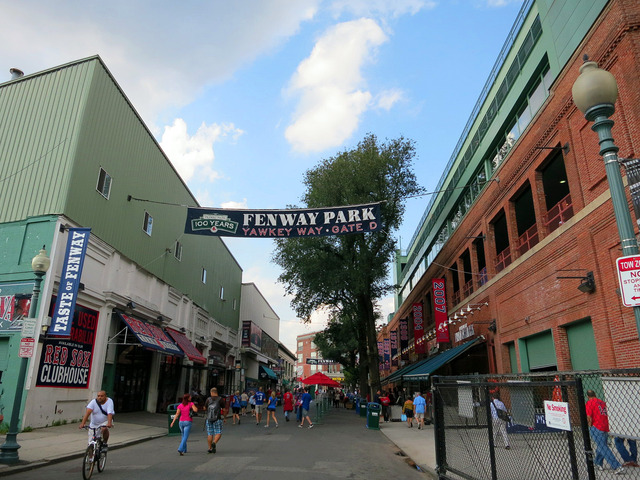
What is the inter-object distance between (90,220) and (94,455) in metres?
11.2

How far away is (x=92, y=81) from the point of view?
18.1 m

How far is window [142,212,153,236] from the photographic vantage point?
23188 millimetres

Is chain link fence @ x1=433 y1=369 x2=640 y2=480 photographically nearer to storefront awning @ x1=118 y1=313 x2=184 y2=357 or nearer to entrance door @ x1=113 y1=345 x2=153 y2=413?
storefront awning @ x1=118 y1=313 x2=184 y2=357

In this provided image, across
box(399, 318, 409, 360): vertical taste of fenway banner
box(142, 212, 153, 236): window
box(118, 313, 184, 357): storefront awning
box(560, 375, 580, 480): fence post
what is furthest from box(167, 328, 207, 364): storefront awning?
box(560, 375, 580, 480): fence post

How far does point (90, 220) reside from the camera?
1791 cm

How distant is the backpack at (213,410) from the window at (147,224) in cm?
1288

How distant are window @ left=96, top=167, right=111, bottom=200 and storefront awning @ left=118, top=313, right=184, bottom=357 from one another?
5.22m

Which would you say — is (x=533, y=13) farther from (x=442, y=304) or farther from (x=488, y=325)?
(x=442, y=304)

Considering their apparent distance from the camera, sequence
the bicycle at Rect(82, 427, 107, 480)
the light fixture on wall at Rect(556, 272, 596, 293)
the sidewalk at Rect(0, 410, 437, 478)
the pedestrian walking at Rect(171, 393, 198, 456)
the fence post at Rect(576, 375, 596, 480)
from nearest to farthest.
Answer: the fence post at Rect(576, 375, 596, 480), the bicycle at Rect(82, 427, 107, 480), the sidewalk at Rect(0, 410, 437, 478), the pedestrian walking at Rect(171, 393, 198, 456), the light fixture on wall at Rect(556, 272, 596, 293)

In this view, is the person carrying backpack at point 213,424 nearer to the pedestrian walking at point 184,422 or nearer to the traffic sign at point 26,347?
the pedestrian walking at point 184,422

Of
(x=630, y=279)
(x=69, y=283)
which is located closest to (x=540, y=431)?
(x=630, y=279)

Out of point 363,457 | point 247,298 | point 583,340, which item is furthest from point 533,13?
point 247,298

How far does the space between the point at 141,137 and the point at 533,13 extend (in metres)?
18.3

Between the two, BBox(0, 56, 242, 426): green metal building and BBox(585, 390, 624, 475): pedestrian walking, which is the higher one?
BBox(0, 56, 242, 426): green metal building
